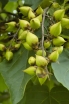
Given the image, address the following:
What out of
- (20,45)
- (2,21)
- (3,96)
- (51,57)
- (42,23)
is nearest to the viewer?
(51,57)

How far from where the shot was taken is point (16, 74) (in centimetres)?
108

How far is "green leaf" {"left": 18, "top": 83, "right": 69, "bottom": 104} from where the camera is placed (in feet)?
3.88

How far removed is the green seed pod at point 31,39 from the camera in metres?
0.93

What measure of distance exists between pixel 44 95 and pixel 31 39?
35 cm

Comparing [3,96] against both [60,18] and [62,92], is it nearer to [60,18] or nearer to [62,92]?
[62,92]

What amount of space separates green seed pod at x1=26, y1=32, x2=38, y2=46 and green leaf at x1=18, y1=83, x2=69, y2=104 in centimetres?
29

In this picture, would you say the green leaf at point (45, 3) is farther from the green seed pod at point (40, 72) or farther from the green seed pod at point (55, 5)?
the green seed pod at point (40, 72)

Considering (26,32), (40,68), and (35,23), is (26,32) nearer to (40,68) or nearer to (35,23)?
(35,23)

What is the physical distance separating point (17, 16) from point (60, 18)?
36cm

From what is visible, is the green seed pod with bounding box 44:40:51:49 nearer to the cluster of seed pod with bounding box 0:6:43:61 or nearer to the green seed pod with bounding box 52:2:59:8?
the cluster of seed pod with bounding box 0:6:43:61

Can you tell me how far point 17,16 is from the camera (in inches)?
52.7

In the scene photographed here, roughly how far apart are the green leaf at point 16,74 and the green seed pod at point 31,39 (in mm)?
129

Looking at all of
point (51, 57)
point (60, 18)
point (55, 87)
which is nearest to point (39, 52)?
point (51, 57)

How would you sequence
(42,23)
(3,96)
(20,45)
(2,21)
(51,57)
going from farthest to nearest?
(3,96), (2,21), (20,45), (42,23), (51,57)
